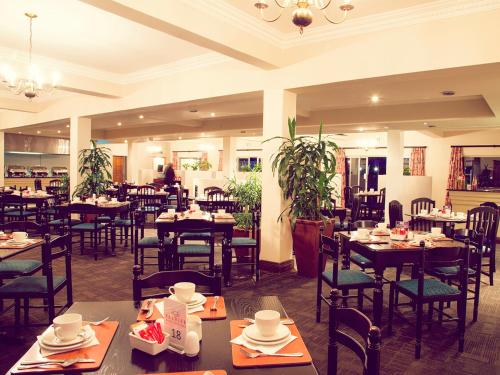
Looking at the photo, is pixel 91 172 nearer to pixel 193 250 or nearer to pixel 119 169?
pixel 193 250

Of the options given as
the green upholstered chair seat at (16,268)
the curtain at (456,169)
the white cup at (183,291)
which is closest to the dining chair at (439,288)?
the white cup at (183,291)

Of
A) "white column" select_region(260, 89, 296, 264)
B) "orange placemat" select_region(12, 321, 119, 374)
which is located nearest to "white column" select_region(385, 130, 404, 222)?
"white column" select_region(260, 89, 296, 264)

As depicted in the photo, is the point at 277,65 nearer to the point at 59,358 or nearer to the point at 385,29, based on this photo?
the point at 385,29

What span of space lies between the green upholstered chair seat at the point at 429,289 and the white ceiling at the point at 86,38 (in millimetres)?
4272

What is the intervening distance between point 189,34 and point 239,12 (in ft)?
2.48

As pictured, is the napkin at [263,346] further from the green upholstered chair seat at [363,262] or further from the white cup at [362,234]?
the green upholstered chair seat at [363,262]

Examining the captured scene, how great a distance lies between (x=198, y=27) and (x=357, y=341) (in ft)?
11.6

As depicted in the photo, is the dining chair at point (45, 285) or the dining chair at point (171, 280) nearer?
the dining chair at point (171, 280)

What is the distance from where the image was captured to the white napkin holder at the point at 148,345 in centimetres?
161

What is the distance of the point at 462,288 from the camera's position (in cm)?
361

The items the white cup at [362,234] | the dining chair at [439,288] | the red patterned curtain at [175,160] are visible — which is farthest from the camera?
the red patterned curtain at [175,160]

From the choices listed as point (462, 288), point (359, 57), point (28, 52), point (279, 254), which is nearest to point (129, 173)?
point (28, 52)

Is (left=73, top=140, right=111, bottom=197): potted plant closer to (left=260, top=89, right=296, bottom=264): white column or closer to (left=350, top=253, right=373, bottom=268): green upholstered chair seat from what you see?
(left=260, top=89, right=296, bottom=264): white column

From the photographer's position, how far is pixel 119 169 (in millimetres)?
20656
